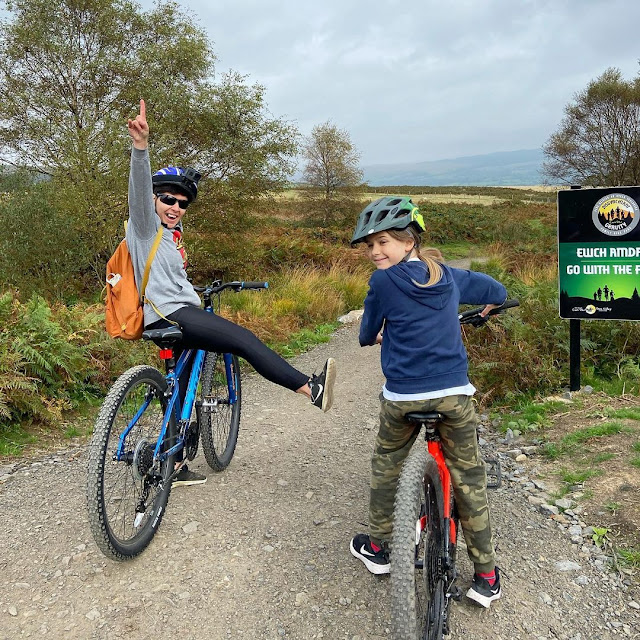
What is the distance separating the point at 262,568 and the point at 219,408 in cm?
138

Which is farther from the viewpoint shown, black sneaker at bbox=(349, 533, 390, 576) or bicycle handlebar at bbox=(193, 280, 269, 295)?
bicycle handlebar at bbox=(193, 280, 269, 295)

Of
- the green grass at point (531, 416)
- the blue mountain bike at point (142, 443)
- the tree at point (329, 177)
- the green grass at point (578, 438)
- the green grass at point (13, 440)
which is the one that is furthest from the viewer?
the tree at point (329, 177)

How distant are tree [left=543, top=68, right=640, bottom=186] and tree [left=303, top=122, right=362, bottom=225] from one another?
520 inches

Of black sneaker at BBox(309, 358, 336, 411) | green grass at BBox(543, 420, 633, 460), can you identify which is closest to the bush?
black sneaker at BBox(309, 358, 336, 411)

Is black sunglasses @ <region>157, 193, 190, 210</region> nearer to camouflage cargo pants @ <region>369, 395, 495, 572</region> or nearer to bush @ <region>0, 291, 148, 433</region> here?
camouflage cargo pants @ <region>369, 395, 495, 572</region>

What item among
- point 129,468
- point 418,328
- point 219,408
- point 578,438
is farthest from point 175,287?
point 578,438

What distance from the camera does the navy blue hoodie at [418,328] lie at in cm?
241

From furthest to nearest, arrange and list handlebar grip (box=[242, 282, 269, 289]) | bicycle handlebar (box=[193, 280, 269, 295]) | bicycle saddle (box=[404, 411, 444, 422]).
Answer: handlebar grip (box=[242, 282, 269, 289]) → bicycle handlebar (box=[193, 280, 269, 295]) → bicycle saddle (box=[404, 411, 444, 422])

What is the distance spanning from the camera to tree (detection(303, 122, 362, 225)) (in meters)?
28.4

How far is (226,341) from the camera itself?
129 inches

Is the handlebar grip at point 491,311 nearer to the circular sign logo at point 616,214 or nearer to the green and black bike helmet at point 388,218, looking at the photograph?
the green and black bike helmet at point 388,218

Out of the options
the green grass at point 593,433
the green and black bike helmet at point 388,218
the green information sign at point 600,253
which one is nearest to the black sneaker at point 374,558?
the green and black bike helmet at point 388,218

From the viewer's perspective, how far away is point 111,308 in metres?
3.26

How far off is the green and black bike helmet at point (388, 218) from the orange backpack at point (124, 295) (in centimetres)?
132
